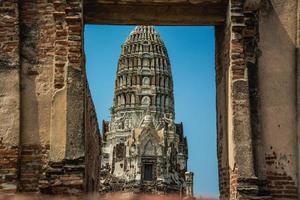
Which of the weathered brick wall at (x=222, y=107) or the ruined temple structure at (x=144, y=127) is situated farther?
the ruined temple structure at (x=144, y=127)

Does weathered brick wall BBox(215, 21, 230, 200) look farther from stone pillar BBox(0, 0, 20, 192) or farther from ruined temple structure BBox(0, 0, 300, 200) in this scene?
stone pillar BBox(0, 0, 20, 192)

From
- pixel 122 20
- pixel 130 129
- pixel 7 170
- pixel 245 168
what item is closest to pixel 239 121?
pixel 245 168

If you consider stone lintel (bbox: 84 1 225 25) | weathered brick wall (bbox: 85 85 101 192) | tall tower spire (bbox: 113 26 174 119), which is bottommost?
weathered brick wall (bbox: 85 85 101 192)

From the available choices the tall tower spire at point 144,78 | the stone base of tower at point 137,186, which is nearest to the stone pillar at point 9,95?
the stone base of tower at point 137,186

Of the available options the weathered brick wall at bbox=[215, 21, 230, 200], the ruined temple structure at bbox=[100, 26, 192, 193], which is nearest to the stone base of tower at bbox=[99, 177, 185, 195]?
the ruined temple structure at bbox=[100, 26, 192, 193]

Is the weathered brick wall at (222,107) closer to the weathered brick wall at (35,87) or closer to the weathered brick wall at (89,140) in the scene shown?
the weathered brick wall at (89,140)

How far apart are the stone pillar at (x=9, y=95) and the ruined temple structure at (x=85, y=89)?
14mm

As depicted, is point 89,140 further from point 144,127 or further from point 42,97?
point 144,127

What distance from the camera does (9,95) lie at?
29.5 feet

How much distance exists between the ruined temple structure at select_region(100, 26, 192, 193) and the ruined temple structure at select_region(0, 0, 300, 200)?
120 feet

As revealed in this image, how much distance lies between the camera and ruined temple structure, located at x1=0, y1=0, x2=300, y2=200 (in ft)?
28.8

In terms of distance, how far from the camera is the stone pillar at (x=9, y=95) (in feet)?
28.6

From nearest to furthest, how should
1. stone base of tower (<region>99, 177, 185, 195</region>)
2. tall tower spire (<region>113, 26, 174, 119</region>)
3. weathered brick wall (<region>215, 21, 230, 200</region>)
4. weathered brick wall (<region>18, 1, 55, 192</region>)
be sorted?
weathered brick wall (<region>18, 1, 55, 192</region>) → weathered brick wall (<region>215, 21, 230, 200</region>) → stone base of tower (<region>99, 177, 185, 195</region>) → tall tower spire (<region>113, 26, 174, 119</region>)

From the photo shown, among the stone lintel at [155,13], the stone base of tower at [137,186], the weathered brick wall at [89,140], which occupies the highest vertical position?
the stone lintel at [155,13]
